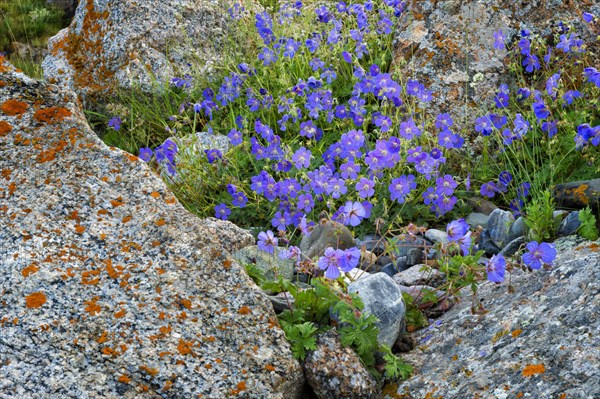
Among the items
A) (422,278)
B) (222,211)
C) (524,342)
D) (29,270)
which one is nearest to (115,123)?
(222,211)

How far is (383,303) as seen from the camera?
254cm

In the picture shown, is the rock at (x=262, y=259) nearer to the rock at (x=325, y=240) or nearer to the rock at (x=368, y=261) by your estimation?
the rock at (x=325, y=240)

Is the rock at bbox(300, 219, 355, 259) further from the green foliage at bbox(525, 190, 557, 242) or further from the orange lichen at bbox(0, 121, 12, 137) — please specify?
the orange lichen at bbox(0, 121, 12, 137)

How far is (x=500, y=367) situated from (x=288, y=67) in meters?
3.54

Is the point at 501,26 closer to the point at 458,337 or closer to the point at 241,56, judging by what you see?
the point at 241,56

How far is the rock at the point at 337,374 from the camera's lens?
2277 millimetres

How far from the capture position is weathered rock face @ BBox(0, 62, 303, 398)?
209cm

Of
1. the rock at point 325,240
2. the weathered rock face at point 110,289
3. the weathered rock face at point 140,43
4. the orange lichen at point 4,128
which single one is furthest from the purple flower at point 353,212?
the weathered rock face at point 140,43

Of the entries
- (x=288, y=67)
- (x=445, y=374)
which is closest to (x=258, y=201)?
(x=288, y=67)

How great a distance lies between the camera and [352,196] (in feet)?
13.5

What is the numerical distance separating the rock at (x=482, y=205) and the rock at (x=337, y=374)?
1950 mm

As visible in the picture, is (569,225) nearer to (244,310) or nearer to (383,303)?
(383,303)

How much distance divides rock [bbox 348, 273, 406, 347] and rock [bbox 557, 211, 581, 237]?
1144 millimetres

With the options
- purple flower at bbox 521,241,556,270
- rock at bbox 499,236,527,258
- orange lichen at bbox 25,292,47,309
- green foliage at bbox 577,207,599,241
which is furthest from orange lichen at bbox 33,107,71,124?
green foliage at bbox 577,207,599,241
